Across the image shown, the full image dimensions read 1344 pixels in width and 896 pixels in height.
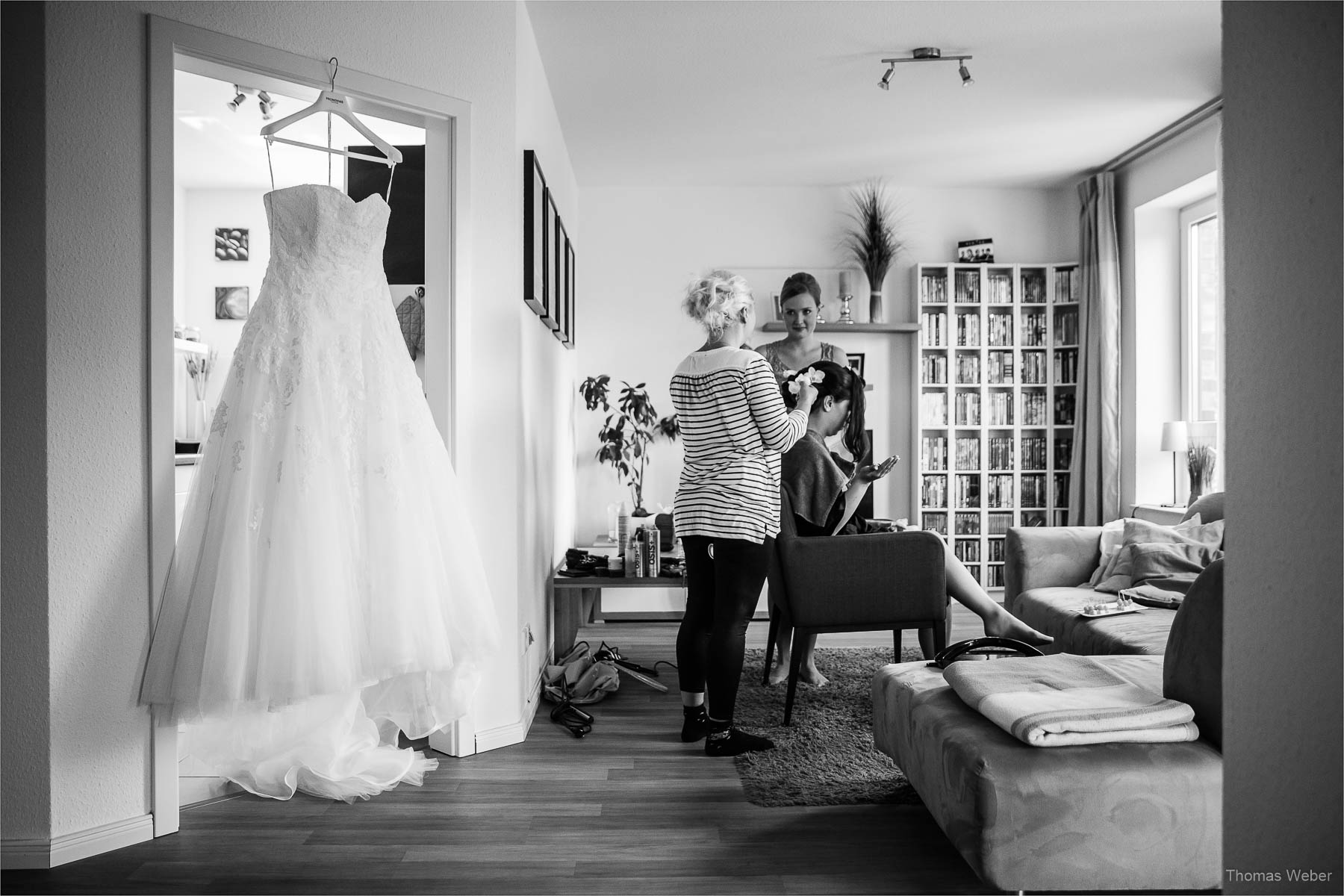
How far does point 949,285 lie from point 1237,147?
5.27m

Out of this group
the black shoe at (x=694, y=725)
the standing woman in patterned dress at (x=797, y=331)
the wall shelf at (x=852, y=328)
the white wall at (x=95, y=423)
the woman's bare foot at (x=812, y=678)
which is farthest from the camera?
the wall shelf at (x=852, y=328)

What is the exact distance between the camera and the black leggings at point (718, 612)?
2.81 metres

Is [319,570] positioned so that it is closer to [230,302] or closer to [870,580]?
[870,580]

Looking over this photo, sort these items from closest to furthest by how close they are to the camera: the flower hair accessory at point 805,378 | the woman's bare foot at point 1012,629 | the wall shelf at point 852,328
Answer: the flower hair accessory at point 805,378 → the woman's bare foot at point 1012,629 → the wall shelf at point 852,328

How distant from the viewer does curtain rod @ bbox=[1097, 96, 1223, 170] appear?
4.45 meters

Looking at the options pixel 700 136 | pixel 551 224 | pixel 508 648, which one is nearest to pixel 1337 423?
pixel 508 648

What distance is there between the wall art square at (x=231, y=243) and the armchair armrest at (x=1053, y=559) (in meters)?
4.86

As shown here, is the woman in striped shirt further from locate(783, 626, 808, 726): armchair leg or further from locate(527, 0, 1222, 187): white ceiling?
locate(527, 0, 1222, 187): white ceiling

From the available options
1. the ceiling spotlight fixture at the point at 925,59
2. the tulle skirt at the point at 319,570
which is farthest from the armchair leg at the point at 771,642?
the ceiling spotlight fixture at the point at 925,59

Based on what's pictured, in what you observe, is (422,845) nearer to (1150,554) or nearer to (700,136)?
(1150,554)

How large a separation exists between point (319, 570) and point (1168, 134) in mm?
4944

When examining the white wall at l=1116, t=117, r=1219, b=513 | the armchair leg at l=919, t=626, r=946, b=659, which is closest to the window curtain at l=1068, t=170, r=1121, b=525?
the white wall at l=1116, t=117, r=1219, b=513

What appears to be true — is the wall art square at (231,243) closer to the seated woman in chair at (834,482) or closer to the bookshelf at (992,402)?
the seated woman in chair at (834,482)

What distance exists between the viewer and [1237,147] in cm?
79
